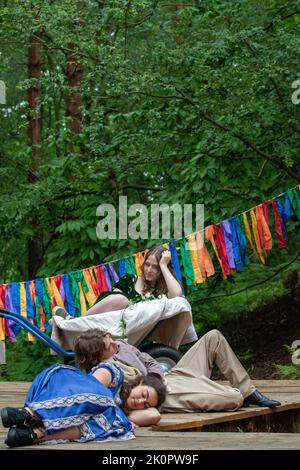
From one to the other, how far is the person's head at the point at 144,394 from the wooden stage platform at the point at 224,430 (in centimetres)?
14

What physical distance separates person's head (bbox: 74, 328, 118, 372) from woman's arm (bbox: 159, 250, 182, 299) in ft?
6.67

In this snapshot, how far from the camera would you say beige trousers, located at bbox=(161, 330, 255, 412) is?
6.32 metres

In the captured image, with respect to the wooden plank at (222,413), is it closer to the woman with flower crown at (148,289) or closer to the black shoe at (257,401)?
the black shoe at (257,401)

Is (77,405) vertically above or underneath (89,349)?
underneath

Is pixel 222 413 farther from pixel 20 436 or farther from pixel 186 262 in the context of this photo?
pixel 186 262

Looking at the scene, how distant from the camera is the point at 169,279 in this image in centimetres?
768

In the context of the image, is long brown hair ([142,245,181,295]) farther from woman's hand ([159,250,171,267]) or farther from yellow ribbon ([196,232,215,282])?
yellow ribbon ([196,232,215,282])

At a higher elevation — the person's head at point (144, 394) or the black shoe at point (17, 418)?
the person's head at point (144, 394)

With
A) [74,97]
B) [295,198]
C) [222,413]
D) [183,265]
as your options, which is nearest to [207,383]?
[222,413]

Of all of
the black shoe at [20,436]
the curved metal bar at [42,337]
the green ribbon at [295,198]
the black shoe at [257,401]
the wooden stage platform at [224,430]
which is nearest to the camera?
the wooden stage platform at [224,430]

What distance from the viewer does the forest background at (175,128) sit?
10.6 meters

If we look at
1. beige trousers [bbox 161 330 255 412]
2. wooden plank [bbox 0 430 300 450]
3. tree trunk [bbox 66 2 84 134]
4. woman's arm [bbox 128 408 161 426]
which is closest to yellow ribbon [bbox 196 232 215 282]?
beige trousers [bbox 161 330 255 412]

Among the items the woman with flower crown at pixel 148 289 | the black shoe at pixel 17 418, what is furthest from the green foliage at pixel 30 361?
the black shoe at pixel 17 418

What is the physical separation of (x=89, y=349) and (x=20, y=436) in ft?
2.88
